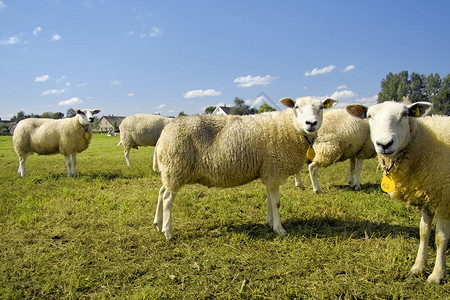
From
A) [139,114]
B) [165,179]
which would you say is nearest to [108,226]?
[165,179]

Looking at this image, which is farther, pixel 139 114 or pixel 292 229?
pixel 139 114

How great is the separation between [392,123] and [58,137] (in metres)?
10.6

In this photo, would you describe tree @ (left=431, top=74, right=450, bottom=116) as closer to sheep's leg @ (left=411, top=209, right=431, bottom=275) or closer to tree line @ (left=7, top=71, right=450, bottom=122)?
tree line @ (left=7, top=71, right=450, bottom=122)

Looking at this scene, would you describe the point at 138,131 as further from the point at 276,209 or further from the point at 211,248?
the point at 211,248

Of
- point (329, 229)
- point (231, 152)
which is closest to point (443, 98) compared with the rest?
point (329, 229)

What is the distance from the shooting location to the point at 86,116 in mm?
9844

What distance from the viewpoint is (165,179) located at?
453cm

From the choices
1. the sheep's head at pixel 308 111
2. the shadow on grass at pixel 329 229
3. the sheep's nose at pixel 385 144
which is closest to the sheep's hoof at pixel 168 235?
the shadow on grass at pixel 329 229

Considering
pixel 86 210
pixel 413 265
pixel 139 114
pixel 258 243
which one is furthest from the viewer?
pixel 139 114

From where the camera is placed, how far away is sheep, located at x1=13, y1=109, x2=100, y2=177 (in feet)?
32.4

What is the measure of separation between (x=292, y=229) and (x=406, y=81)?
8583cm

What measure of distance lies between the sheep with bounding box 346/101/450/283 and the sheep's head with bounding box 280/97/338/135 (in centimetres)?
89

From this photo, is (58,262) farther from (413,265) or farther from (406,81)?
(406,81)

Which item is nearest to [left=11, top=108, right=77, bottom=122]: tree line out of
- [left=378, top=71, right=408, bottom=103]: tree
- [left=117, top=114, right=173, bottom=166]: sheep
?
[left=117, top=114, right=173, bottom=166]: sheep
